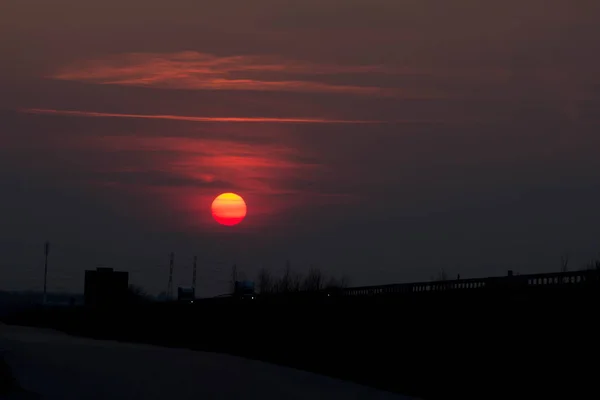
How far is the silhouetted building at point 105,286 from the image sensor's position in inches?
6319

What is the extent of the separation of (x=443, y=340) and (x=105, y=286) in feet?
390

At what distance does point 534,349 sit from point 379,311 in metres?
17.2

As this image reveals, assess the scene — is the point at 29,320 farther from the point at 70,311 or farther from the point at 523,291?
the point at 523,291

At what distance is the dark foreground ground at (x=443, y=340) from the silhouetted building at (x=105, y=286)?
77898 millimetres

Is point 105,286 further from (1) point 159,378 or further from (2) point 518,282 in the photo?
(2) point 518,282

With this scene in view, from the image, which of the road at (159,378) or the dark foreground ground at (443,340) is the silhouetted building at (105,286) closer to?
the dark foreground ground at (443,340)

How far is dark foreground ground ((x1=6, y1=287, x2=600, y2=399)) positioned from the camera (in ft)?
125

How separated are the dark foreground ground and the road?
170 centimetres

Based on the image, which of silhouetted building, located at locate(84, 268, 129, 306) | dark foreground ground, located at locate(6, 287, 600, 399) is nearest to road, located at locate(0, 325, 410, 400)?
dark foreground ground, located at locate(6, 287, 600, 399)

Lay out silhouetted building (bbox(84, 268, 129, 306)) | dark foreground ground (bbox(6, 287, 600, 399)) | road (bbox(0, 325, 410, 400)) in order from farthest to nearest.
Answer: silhouetted building (bbox(84, 268, 129, 306)), road (bbox(0, 325, 410, 400)), dark foreground ground (bbox(6, 287, 600, 399))

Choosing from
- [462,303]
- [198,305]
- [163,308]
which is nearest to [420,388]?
[462,303]

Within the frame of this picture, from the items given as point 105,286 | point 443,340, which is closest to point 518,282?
point 443,340

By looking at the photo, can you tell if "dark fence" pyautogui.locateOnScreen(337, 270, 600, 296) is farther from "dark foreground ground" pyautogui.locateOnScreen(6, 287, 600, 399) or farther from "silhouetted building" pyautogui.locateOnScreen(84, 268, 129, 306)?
"silhouetted building" pyautogui.locateOnScreen(84, 268, 129, 306)

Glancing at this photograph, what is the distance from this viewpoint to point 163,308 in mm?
111125
